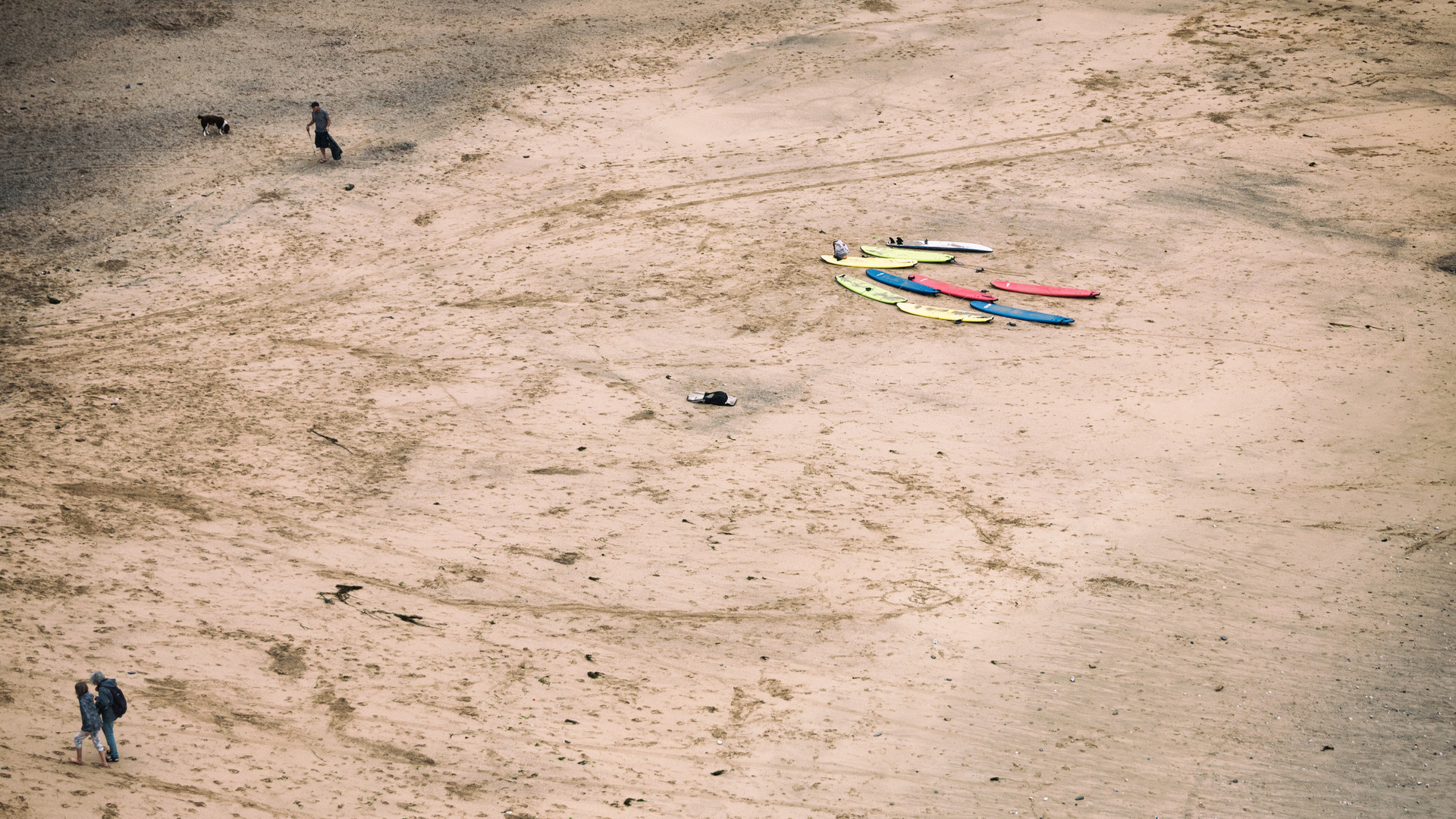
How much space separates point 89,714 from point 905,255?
13.8 metres

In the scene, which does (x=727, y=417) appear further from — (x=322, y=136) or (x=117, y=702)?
(x=322, y=136)

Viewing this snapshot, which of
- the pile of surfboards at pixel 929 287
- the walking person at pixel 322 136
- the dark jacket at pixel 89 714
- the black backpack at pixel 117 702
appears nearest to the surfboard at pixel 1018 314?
the pile of surfboards at pixel 929 287

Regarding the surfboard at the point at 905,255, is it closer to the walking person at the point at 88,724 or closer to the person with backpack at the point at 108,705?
the person with backpack at the point at 108,705

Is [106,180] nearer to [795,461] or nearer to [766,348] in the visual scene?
[766,348]

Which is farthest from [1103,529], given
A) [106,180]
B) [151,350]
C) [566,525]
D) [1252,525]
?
[106,180]

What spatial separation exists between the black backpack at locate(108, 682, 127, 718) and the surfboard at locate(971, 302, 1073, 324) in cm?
1292

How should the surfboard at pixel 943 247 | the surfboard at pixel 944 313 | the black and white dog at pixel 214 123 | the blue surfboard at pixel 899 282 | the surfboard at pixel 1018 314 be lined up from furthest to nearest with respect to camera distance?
the black and white dog at pixel 214 123 < the surfboard at pixel 943 247 < the blue surfboard at pixel 899 282 < the surfboard at pixel 944 313 < the surfboard at pixel 1018 314

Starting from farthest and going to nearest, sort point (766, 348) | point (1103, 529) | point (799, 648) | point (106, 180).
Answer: point (106, 180), point (766, 348), point (1103, 529), point (799, 648)

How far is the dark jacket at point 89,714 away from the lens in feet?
28.8

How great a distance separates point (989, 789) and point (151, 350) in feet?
42.8

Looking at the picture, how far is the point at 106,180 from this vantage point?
65.6 ft

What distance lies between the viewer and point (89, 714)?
8.83 meters

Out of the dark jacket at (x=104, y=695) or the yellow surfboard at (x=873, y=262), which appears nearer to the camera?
the dark jacket at (x=104, y=695)

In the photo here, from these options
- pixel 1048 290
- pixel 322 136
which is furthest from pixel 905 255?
pixel 322 136
